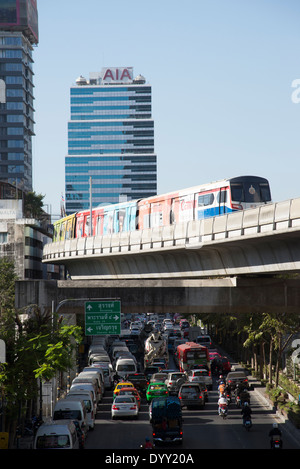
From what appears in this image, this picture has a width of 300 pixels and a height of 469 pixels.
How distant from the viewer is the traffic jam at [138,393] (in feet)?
89.5

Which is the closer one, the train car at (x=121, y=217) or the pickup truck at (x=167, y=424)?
the pickup truck at (x=167, y=424)

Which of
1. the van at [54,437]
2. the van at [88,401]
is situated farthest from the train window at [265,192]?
the van at [54,437]

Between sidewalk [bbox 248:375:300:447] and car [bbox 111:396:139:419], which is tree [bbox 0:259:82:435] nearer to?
car [bbox 111:396:139:419]

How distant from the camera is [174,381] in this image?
159 ft

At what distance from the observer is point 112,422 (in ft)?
125

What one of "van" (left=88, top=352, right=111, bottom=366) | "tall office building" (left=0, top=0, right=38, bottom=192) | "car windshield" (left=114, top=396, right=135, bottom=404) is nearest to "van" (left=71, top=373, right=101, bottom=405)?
"car windshield" (left=114, top=396, right=135, bottom=404)

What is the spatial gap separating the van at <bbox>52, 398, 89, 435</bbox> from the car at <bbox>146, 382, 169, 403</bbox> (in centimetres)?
1101

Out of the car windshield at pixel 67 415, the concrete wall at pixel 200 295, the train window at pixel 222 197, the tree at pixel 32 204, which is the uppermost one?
the tree at pixel 32 204

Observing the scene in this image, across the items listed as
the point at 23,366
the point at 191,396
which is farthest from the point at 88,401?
the point at 191,396

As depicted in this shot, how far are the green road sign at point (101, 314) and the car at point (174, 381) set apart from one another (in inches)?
402

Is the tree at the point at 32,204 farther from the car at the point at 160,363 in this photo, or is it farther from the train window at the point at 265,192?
the train window at the point at 265,192

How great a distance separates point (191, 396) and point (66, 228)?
39541 mm
